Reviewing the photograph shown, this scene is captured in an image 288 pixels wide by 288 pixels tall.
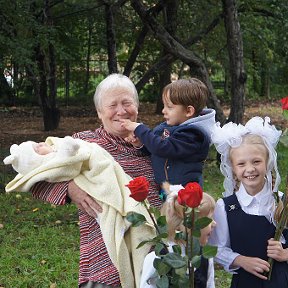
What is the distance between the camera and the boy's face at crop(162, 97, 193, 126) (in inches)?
114

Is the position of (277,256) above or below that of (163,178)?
below

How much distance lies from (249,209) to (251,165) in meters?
0.20

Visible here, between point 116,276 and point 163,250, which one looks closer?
point 163,250

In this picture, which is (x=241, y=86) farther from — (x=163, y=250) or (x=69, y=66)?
(x=69, y=66)

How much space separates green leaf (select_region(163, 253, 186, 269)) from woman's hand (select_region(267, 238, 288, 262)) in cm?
61

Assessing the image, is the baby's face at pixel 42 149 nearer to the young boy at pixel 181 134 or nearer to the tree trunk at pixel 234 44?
the young boy at pixel 181 134

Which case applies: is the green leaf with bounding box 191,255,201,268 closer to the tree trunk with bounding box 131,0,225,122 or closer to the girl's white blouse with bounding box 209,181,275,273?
the girl's white blouse with bounding box 209,181,275,273

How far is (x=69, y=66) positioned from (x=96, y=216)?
17841 mm

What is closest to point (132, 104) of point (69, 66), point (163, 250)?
point (163, 250)

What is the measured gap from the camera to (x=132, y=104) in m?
2.95

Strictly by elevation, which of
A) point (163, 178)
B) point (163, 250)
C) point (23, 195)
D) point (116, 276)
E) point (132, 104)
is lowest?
point (23, 195)

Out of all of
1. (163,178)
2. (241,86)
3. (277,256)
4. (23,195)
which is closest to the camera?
(277,256)

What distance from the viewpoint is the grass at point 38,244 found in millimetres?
5543

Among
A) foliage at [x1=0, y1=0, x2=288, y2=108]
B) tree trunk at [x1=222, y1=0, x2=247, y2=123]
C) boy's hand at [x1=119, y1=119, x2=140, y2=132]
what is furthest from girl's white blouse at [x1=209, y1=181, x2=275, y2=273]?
tree trunk at [x1=222, y1=0, x2=247, y2=123]
